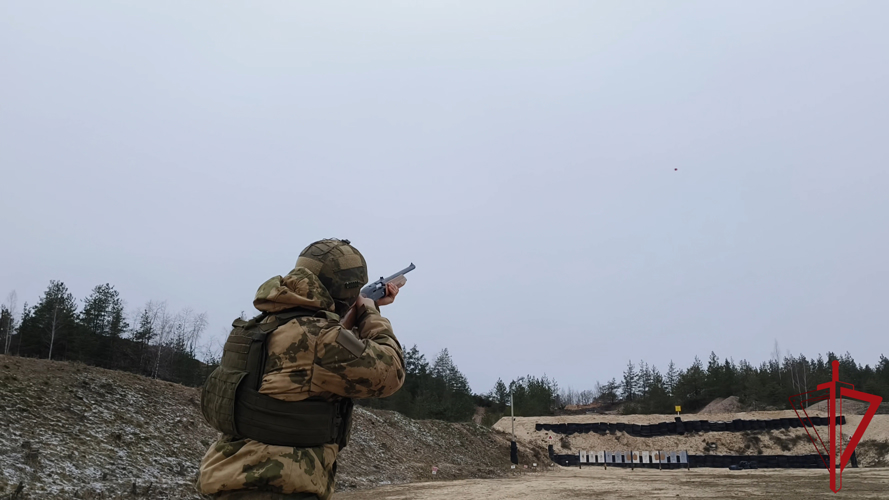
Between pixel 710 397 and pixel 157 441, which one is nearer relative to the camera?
pixel 157 441

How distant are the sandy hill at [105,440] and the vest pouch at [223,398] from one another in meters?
9.50

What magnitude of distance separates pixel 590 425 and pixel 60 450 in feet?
106

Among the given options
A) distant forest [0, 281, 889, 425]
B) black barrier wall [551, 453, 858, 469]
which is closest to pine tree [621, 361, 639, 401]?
distant forest [0, 281, 889, 425]

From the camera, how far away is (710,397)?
169 feet

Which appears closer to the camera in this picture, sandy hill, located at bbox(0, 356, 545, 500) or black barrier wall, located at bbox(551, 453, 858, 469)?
sandy hill, located at bbox(0, 356, 545, 500)

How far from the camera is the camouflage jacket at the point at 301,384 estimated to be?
2055mm

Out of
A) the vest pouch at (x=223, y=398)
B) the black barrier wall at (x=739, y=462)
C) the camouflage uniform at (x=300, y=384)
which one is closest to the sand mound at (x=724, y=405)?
the black barrier wall at (x=739, y=462)

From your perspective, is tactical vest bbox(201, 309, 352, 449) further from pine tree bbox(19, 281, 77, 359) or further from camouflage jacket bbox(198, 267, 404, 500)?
pine tree bbox(19, 281, 77, 359)

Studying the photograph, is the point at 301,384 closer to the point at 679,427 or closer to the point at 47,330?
the point at 47,330

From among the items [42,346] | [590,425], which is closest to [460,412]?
[590,425]

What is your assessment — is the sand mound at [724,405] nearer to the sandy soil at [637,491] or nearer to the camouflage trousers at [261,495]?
the sandy soil at [637,491]

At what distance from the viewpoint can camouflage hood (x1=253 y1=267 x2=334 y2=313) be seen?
7.33ft

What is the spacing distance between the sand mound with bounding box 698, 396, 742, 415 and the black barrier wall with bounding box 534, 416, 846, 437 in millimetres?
12566

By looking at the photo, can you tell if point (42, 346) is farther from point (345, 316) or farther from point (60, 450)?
point (345, 316)
